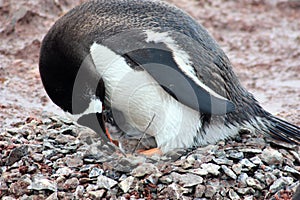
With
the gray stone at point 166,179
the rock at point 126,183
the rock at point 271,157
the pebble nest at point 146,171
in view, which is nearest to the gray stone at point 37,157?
the pebble nest at point 146,171

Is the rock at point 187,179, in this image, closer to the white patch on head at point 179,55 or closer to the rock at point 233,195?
the rock at point 233,195

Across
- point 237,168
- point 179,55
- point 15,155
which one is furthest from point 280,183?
point 15,155

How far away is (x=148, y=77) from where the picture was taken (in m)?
4.57

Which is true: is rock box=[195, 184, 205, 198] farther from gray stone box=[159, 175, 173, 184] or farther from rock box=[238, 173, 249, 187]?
rock box=[238, 173, 249, 187]

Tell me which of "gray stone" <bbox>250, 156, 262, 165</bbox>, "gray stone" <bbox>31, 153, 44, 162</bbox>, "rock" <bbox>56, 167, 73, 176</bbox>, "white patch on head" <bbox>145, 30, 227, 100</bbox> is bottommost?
"rock" <bbox>56, 167, 73, 176</bbox>

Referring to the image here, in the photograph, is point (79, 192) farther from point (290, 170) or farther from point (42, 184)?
point (290, 170)

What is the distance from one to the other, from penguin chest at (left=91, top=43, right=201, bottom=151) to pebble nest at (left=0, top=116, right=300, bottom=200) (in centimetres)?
15

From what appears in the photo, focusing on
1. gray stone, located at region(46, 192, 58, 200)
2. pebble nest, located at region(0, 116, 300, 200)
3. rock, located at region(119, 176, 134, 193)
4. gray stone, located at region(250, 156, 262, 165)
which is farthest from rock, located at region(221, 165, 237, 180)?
gray stone, located at region(46, 192, 58, 200)

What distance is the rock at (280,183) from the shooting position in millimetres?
4238

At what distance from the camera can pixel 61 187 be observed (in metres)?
4.25

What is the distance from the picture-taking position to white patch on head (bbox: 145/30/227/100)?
4547 mm

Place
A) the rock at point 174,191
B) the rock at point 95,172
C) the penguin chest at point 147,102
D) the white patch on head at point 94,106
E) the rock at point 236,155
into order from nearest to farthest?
the rock at point 174,191 < the rock at point 95,172 < the rock at point 236,155 < the penguin chest at point 147,102 < the white patch on head at point 94,106

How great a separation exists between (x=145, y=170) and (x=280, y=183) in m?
0.99

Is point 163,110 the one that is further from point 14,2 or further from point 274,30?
point 274,30
